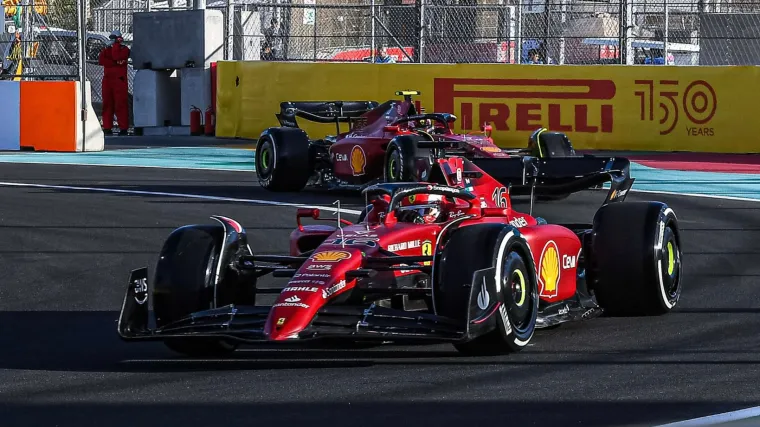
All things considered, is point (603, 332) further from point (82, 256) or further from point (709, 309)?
point (82, 256)

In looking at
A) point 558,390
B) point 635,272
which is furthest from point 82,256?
point 558,390

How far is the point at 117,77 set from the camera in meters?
26.4

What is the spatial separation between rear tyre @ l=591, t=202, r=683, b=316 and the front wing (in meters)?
1.48

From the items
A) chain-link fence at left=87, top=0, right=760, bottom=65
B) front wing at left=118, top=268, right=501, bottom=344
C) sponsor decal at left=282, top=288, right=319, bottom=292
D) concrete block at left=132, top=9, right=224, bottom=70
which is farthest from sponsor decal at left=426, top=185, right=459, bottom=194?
concrete block at left=132, top=9, right=224, bottom=70

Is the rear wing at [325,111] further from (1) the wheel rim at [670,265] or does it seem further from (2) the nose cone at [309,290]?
(2) the nose cone at [309,290]

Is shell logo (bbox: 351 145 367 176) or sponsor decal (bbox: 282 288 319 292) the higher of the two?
shell logo (bbox: 351 145 367 176)

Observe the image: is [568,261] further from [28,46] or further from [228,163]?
[28,46]

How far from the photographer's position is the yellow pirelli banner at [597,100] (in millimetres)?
21219

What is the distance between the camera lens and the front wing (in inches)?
267

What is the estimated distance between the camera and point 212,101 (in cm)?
2595

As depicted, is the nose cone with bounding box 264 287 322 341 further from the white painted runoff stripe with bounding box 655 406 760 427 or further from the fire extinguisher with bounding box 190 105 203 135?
the fire extinguisher with bounding box 190 105 203 135

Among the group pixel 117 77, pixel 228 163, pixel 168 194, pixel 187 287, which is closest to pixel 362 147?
pixel 168 194

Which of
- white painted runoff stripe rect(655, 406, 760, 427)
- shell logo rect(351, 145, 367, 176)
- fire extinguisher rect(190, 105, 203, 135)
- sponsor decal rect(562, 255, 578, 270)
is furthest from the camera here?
fire extinguisher rect(190, 105, 203, 135)

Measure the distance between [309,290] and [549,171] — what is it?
3.77 m
